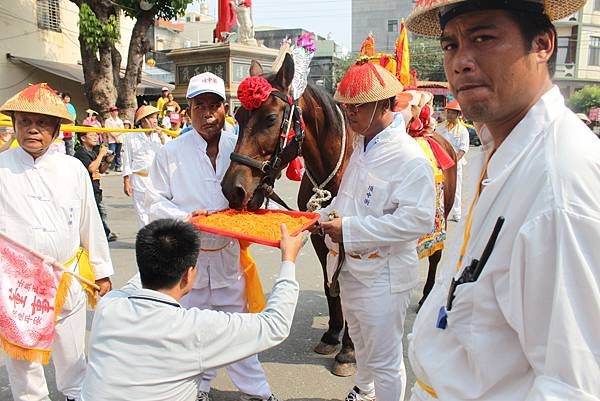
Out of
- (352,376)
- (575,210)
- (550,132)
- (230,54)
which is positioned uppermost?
(230,54)

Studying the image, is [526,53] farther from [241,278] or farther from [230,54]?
[230,54]

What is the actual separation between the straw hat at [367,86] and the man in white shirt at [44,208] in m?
1.59

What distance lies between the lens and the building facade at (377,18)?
170ft

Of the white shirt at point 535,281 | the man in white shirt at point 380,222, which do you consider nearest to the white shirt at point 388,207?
the man in white shirt at point 380,222

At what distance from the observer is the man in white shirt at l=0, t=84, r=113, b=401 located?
2.68 m

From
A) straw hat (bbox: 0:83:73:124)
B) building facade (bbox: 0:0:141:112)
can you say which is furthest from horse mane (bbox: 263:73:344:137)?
building facade (bbox: 0:0:141:112)

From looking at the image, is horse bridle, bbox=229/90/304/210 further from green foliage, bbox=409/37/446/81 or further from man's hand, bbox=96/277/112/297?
green foliage, bbox=409/37/446/81

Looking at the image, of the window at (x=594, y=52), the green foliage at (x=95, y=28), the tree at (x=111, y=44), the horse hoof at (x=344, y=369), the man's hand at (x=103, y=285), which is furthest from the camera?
the window at (x=594, y=52)

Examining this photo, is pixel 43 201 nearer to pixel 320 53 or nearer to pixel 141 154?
pixel 141 154

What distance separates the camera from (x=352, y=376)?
3547 mm

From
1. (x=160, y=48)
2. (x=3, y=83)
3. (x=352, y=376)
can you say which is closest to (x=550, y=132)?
(x=352, y=376)

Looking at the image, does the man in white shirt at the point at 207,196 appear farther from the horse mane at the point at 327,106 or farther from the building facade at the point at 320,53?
the building facade at the point at 320,53

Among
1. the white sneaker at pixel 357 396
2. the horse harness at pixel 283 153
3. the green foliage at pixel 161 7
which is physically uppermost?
the green foliage at pixel 161 7

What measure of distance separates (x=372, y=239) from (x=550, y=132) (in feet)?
4.70
